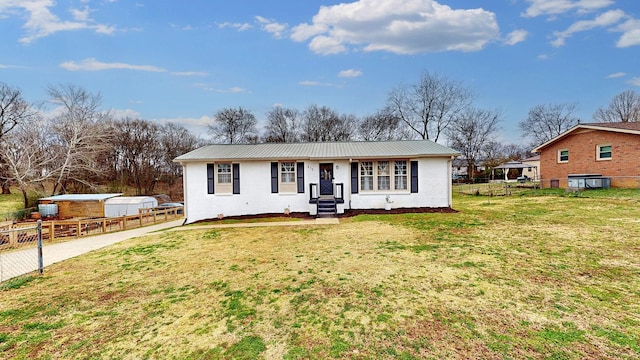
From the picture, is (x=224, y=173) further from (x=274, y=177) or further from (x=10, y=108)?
(x=10, y=108)

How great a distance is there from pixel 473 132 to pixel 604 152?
57.2ft

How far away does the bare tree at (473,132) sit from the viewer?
33.7 metres

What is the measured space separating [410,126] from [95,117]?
1218 inches

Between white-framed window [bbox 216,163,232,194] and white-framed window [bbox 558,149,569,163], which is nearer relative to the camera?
white-framed window [bbox 216,163,232,194]

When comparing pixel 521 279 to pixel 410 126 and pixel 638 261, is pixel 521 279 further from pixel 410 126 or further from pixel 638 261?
pixel 410 126

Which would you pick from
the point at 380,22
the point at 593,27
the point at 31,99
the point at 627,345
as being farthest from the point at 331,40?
the point at 31,99

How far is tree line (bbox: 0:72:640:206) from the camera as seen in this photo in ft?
69.3

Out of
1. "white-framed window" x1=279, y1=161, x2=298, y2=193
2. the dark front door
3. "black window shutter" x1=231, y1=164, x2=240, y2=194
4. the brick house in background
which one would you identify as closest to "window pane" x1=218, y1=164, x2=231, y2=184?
"black window shutter" x1=231, y1=164, x2=240, y2=194

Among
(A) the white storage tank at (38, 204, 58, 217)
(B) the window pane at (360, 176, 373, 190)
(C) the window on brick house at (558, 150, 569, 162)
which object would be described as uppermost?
(C) the window on brick house at (558, 150, 569, 162)

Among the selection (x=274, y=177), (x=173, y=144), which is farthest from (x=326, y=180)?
(x=173, y=144)

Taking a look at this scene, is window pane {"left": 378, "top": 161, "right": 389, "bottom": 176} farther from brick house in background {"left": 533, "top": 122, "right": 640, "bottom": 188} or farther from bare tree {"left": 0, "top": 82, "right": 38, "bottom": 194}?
bare tree {"left": 0, "top": 82, "right": 38, "bottom": 194}

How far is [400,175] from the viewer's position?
1355cm

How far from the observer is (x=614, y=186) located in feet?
55.4

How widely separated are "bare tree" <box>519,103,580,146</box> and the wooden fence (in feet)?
154
